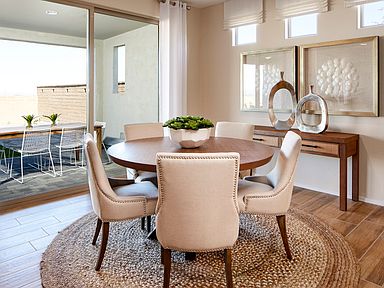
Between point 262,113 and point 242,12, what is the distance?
4.80 ft

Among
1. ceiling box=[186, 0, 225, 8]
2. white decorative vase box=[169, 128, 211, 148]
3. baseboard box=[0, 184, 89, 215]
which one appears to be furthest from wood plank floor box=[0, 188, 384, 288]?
ceiling box=[186, 0, 225, 8]

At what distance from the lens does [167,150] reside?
8.01ft

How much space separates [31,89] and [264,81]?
9.76 feet

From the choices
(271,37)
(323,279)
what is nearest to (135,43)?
(271,37)

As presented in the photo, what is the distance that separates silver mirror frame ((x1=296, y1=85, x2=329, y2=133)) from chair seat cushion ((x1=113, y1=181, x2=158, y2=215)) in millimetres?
2088

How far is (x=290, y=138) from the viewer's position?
238 centimetres

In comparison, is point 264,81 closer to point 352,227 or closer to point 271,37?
point 271,37

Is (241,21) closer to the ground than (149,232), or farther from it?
farther from it

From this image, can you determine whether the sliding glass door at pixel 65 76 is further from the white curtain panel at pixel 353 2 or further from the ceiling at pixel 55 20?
the white curtain panel at pixel 353 2

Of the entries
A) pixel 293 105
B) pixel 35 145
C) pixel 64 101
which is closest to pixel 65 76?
pixel 64 101

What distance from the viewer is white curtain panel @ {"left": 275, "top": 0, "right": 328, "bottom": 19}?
12.1ft

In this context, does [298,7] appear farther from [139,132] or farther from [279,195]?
[279,195]

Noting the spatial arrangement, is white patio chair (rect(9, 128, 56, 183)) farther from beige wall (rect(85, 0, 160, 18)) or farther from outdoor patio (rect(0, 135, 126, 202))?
beige wall (rect(85, 0, 160, 18))

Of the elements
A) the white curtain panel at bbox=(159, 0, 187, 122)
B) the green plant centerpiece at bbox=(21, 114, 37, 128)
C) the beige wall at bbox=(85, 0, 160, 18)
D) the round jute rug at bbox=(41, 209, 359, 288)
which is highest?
the beige wall at bbox=(85, 0, 160, 18)
